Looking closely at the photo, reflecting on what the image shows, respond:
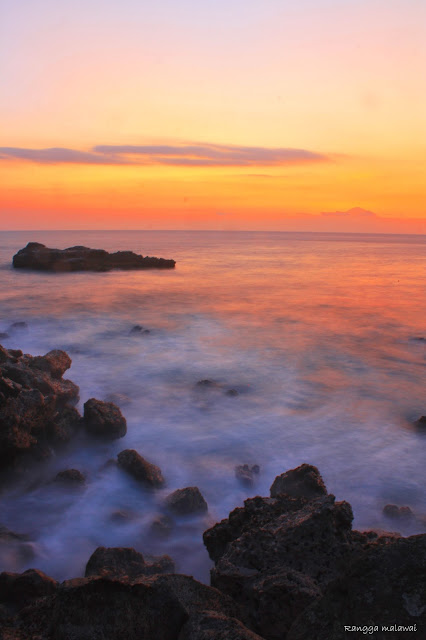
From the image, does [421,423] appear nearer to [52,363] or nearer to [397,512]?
[397,512]

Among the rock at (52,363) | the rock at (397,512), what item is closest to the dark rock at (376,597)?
the rock at (397,512)

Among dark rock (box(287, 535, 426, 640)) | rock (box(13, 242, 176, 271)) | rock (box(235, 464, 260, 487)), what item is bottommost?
rock (box(235, 464, 260, 487))

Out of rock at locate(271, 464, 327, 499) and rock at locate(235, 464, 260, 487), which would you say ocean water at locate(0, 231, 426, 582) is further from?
rock at locate(271, 464, 327, 499)

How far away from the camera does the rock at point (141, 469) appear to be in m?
6.83

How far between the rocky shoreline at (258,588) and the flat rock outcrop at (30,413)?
4.14ft

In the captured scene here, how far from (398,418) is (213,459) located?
13.5 ft

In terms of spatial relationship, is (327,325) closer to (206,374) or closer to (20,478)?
(206,374)

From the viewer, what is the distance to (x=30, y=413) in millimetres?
6750

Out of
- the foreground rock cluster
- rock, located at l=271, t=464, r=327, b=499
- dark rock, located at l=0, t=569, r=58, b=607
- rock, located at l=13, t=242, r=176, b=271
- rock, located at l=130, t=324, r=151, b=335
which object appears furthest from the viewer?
rock, located at l=13, t=242, r=176, b=271

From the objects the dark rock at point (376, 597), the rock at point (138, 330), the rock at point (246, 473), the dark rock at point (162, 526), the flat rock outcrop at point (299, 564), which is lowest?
the dark rock at point (162, 526)

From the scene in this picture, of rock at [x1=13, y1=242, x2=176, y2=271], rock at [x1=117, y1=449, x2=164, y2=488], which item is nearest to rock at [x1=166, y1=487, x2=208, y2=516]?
rock at [x1=117, y1=449, x2=164, y2=488]

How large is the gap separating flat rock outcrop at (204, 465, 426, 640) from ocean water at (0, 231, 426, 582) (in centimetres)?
136

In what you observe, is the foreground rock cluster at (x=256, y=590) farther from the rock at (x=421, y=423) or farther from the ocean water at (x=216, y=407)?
the rock at (x=421, y=423)

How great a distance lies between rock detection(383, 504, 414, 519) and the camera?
618 cm
